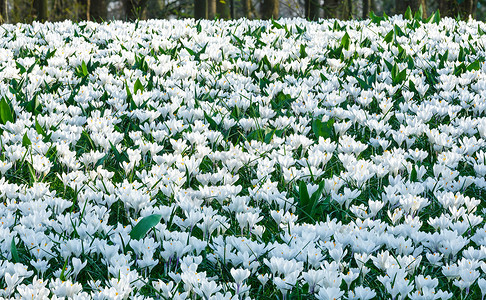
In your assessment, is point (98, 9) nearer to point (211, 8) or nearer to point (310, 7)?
point (211, 8)

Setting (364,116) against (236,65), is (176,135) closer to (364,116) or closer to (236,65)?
(364,116)

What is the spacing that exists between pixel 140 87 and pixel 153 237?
7.44 ft

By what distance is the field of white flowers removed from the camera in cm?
182

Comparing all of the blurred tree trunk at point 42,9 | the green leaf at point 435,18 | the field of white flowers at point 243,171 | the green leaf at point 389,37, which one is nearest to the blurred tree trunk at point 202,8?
the blurred tree trunk at point 42,9

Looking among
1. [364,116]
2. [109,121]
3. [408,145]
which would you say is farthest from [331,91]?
[109,121]

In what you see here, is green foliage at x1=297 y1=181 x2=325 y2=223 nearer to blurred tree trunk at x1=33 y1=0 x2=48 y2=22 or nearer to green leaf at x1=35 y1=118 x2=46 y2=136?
green leaf at x1=35 y1=118 x2=46 y2=136

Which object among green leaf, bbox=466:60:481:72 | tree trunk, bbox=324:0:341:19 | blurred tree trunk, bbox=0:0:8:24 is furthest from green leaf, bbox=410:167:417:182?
tree trunk, bbox=324:0:341:19

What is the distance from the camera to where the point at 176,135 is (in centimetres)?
340

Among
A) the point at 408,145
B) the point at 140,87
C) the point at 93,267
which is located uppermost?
the point at 140,87

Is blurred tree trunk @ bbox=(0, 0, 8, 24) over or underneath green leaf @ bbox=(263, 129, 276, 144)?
over

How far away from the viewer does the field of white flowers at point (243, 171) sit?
1822 millimetres

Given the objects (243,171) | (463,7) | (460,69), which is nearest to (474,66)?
(460,69)

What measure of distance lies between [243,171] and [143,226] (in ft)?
3.15

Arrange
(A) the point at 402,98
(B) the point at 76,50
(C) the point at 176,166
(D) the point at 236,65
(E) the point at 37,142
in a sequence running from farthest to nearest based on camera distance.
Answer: (B) the point at 76,50, (D) the point at 236,65, (A) the point at 402,98, (E) the point at 37,142, (C) the point at 176,166
